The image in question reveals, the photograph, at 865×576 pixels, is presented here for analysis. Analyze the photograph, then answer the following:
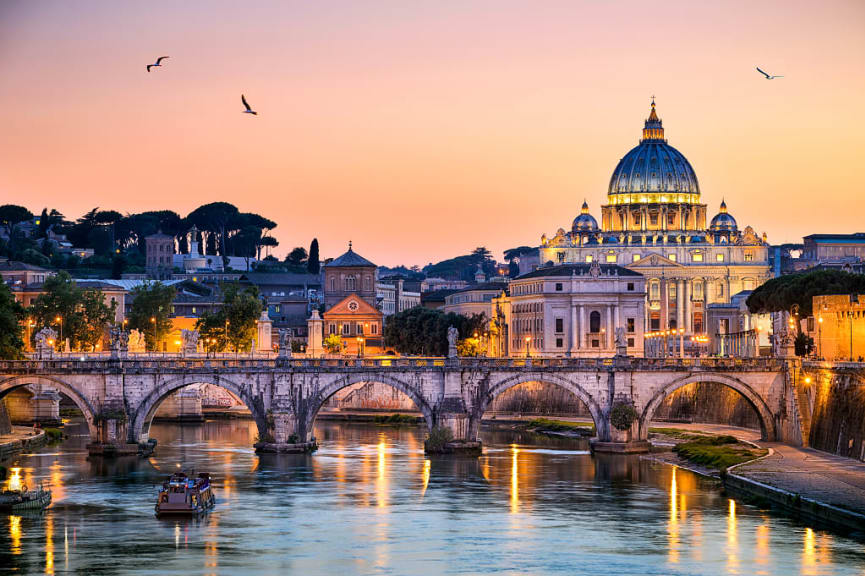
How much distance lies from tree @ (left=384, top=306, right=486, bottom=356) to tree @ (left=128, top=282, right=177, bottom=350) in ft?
95.5

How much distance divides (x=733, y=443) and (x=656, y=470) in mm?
8274

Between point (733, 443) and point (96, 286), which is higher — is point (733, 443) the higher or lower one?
the lower one

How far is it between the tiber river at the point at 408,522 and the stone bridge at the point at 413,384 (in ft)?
8.08

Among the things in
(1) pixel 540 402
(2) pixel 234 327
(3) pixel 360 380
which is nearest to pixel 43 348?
(3) pixel 360 380

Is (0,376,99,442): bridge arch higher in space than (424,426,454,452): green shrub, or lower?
higher

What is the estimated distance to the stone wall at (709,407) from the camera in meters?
104

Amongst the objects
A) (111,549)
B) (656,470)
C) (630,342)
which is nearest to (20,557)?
(111,549)

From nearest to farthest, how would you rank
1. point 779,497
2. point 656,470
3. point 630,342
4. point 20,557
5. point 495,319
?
point 20,557 → point 779,497 → point 656,470 → point 630,342 → point 495,319

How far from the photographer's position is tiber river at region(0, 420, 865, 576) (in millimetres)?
61844

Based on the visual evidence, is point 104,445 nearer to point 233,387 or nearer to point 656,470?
point 233,387

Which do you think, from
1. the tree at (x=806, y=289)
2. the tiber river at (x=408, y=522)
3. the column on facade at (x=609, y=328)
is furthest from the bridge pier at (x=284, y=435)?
the column on facade at (x=609, y=328)

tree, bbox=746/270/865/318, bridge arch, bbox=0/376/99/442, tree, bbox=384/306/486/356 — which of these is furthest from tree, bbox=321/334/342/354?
bridge arch, bbox=0/376/99/442

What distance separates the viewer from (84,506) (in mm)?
74062

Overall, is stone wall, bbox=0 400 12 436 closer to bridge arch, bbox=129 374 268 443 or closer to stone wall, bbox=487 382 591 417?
bridge arch, bbox=129 374 268 443
